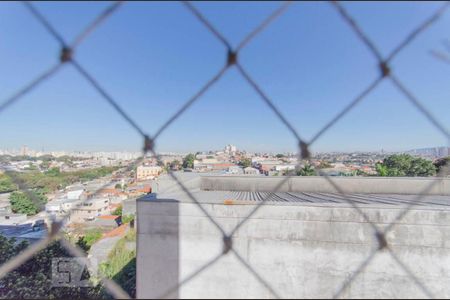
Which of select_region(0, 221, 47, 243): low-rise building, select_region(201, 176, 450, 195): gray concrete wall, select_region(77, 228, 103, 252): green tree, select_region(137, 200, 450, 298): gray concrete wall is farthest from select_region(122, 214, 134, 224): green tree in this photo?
select_region(137, 200, 450, 298): gray concrete wall

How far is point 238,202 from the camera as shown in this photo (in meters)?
2.04

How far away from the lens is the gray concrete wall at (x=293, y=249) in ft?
5.47

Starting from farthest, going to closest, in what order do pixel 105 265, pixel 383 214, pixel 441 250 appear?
pixel 105 265, pixel 383 214, pixel 441 250

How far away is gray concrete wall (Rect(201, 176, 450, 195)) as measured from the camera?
11.2 ft

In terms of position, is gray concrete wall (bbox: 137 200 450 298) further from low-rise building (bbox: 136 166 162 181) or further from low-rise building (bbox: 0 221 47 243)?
low-rise building (bbox: 0 221 47 243)

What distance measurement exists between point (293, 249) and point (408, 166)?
16.2 meters

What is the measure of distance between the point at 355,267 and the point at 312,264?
0.30m

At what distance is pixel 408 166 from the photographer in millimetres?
14438

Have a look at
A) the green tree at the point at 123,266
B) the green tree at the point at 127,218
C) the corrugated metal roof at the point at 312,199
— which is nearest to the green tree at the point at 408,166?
the corrugated metal roof at the point at 312,199

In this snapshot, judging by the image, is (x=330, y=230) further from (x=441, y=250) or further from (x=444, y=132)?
(x=444, y=132)

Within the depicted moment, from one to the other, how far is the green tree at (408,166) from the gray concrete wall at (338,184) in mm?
10804

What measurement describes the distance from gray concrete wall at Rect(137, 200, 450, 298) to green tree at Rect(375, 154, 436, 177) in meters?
12.9

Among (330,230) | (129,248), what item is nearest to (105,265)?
(129,248)

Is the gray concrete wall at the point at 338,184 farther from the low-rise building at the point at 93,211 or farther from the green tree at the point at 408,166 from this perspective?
the low-rise building at the point at 93,211
